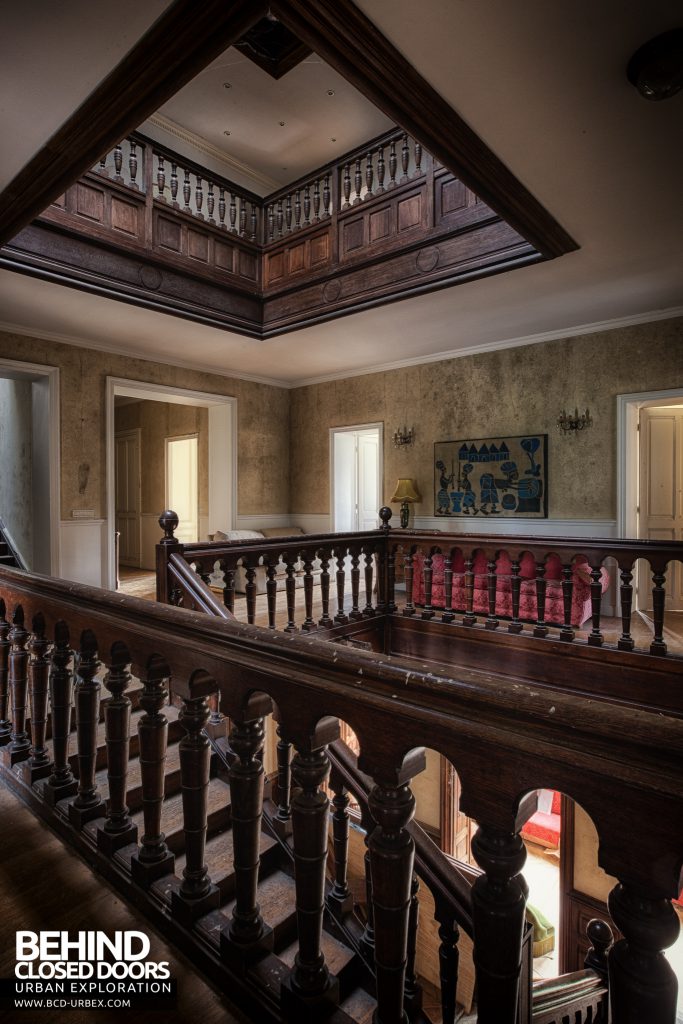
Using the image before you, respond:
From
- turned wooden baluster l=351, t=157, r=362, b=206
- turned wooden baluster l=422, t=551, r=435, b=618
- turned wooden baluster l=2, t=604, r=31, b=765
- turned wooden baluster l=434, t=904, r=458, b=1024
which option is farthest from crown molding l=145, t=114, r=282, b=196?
turned wooden baluster l=434, t=904, r=458, b=1024

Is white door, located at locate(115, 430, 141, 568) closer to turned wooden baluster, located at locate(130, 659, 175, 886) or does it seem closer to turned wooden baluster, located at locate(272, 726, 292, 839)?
→ turned wooden baluster, located at locate(272, 726, 292, 839)

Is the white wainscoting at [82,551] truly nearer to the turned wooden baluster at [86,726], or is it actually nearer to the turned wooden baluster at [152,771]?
the turned wooden baluster at [86,726]

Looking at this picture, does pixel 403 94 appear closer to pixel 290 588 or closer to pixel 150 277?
pixel 290 588

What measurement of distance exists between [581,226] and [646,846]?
4.00m

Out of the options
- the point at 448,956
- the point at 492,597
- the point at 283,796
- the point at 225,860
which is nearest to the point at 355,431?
the point at 492,597

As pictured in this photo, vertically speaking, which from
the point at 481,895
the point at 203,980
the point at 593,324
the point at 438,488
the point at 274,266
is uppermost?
the point at 274,266

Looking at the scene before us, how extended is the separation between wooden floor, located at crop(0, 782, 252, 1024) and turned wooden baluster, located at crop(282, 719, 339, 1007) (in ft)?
0.61

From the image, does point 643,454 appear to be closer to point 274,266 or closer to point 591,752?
point 274,266

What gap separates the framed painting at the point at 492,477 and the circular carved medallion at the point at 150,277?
144 inches

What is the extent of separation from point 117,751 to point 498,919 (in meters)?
1.06

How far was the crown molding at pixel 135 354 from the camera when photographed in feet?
18.8

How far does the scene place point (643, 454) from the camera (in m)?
6.16

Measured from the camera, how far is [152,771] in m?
1.31

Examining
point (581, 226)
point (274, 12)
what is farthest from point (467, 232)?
point (274, 12)
